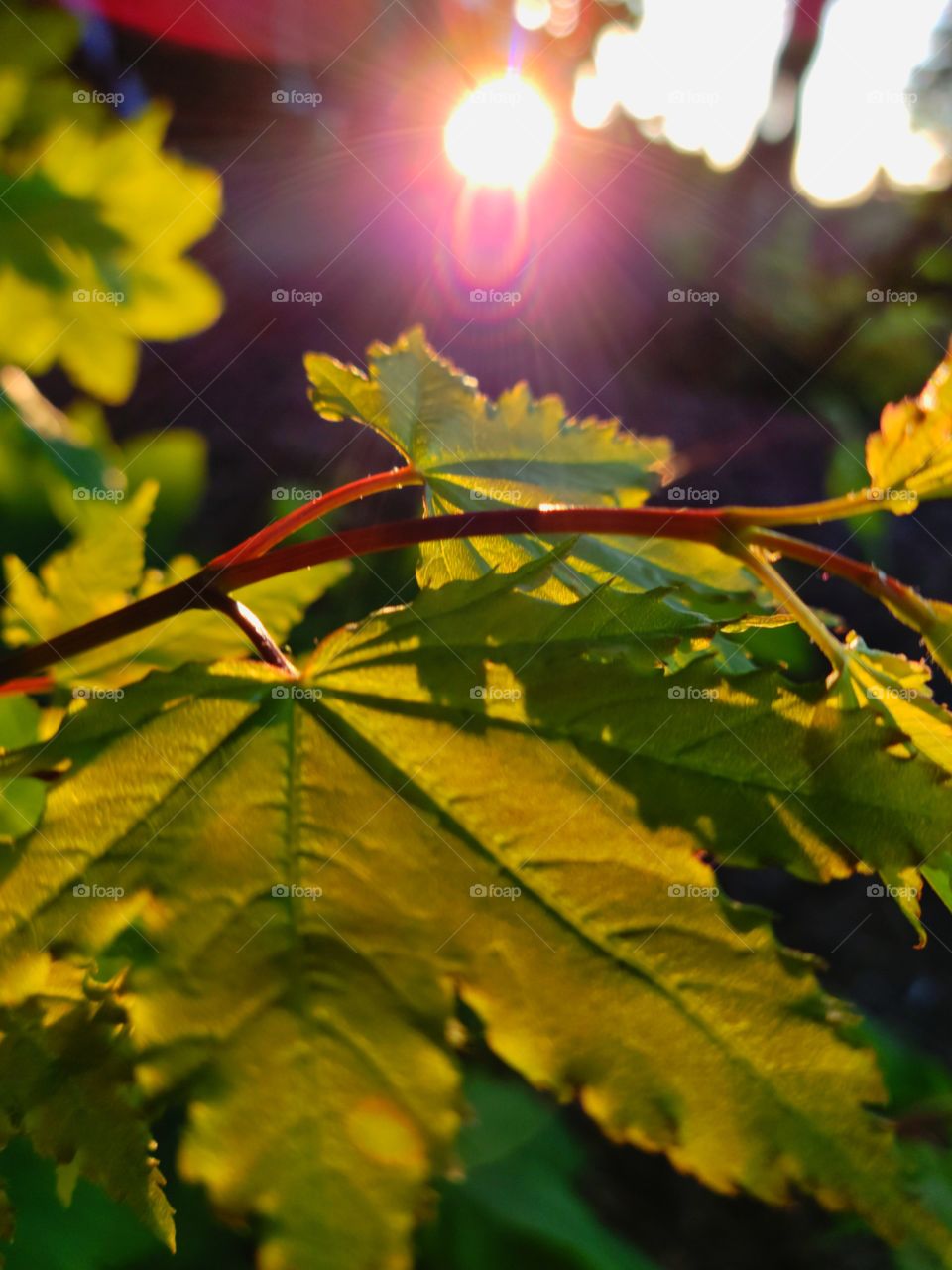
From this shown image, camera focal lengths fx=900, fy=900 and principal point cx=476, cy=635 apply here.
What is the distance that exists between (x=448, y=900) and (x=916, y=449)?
1.38 feet

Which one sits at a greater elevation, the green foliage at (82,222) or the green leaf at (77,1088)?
the green foliage at (82,222)

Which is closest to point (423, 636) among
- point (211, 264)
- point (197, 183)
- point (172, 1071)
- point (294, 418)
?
point (172, 1071)

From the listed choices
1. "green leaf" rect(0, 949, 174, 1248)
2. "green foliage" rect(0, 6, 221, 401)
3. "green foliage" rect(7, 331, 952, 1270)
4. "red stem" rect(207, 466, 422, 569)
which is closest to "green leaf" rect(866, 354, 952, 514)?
"green foliage" rect(7, 331, 952, 1270)

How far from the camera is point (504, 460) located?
86 centimetres

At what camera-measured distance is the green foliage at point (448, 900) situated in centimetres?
42

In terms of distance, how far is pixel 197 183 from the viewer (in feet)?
5.03

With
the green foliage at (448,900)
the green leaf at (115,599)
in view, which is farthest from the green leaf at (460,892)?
the green leaf at (115,599)

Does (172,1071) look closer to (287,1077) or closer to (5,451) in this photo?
(287,1077)

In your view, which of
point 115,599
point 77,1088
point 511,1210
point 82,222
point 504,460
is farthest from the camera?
point 511,1210

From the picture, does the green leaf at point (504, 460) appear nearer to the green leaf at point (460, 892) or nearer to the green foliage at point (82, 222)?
the green leaf at point (460, 892)

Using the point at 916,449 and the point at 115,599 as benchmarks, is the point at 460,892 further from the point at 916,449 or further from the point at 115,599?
the point at 115,599

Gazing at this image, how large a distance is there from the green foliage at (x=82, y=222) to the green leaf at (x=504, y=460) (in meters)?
0.55

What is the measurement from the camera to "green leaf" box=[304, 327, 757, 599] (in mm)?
750

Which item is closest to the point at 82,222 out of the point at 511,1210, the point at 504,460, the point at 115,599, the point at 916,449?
the point at 115,599
